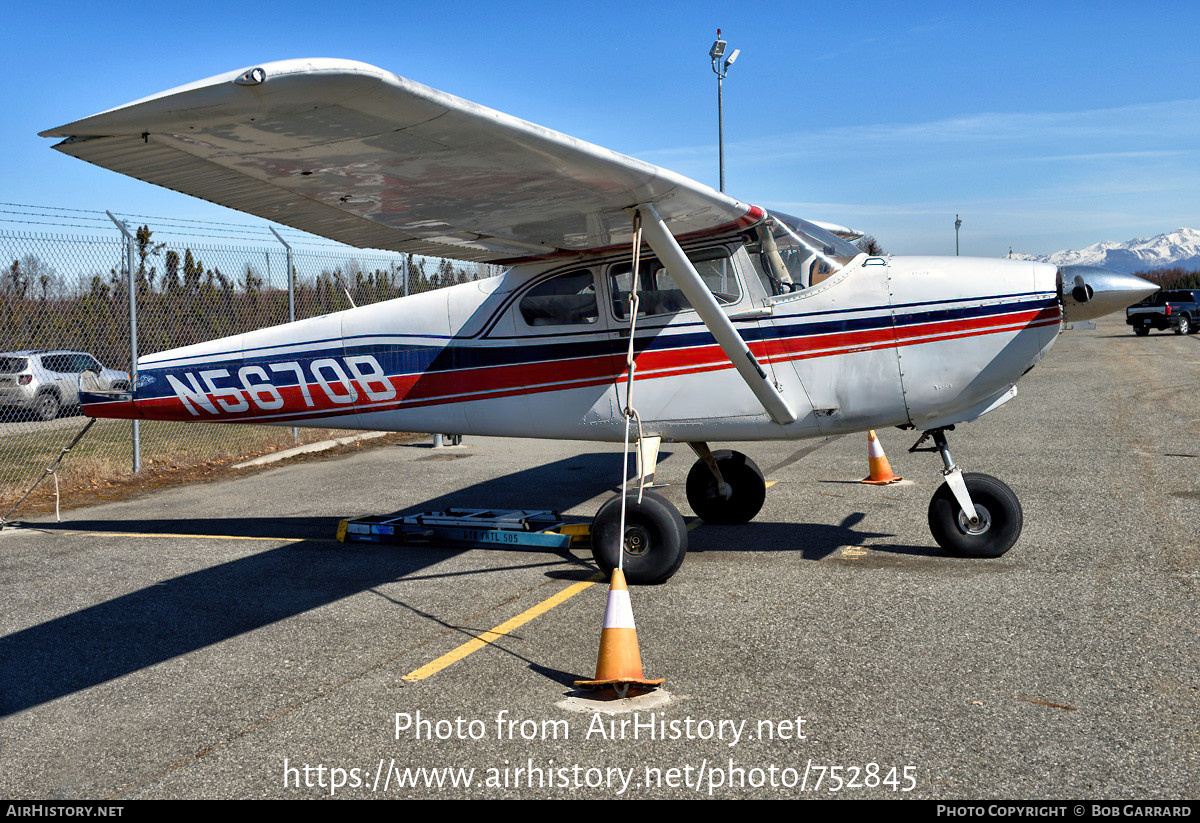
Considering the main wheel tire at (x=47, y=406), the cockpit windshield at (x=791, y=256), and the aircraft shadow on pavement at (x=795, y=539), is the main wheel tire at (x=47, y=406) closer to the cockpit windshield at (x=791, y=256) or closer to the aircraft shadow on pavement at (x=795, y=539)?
the aircraft shadow on pavement at (x=795, y=539)

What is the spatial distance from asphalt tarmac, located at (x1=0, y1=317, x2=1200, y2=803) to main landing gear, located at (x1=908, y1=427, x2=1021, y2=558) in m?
0.15

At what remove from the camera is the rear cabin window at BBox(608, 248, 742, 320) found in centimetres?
674

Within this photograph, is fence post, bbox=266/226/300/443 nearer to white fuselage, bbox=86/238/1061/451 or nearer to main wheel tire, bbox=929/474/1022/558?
white fuselage, bbox=86/238/1061/451

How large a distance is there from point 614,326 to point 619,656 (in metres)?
3.14

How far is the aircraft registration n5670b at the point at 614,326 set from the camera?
16.9 feet

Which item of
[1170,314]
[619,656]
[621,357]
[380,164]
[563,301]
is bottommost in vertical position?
[619,656]

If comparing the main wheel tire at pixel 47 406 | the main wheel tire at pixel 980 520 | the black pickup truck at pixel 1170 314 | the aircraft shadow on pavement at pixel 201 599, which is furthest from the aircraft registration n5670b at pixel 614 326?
the black pickup truck at pixel 1170 314

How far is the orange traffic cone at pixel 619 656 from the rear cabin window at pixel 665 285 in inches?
110

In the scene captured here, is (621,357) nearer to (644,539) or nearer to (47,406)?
(644,539)

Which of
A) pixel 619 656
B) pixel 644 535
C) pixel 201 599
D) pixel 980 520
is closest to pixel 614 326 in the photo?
→ pixel 644 535

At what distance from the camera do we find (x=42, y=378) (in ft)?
41.7

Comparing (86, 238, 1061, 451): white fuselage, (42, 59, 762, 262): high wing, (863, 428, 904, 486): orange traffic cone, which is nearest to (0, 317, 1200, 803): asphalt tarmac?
(863, 428, 904, 486): orange traffic cone

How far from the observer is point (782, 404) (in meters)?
6.53
